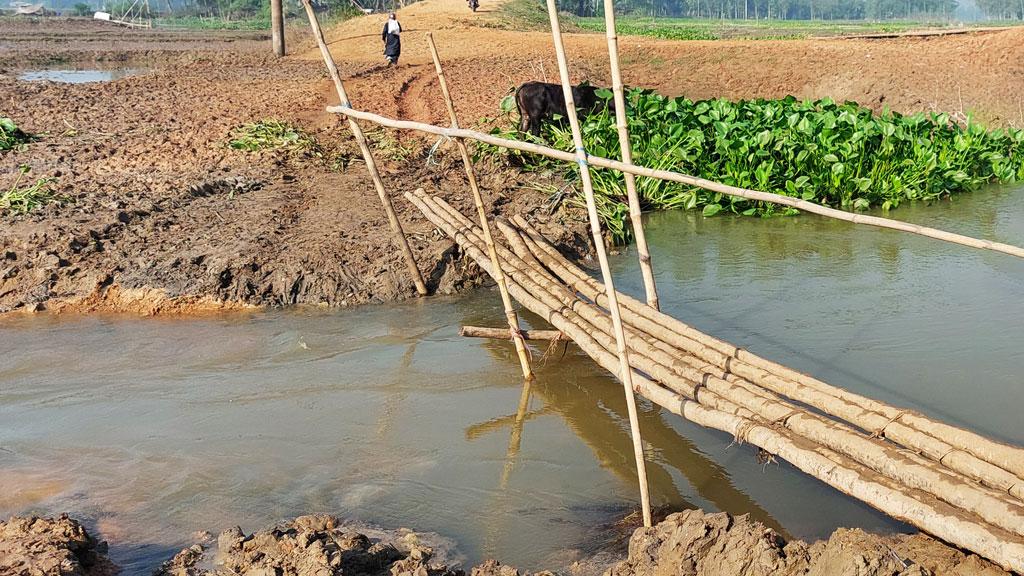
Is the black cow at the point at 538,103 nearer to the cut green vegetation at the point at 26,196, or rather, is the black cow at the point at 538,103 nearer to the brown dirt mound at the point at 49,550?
the cut green vegetation at the point at 26,196

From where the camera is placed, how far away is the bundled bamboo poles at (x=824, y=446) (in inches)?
111

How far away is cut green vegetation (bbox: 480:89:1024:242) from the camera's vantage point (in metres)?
8.94

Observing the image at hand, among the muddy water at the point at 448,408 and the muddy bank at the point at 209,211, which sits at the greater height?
the muddy bank at the point at 209,211

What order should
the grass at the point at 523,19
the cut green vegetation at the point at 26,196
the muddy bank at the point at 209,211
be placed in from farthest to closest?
the grass at the point at 523,19, the cut green vegetation at the point at 26,196, the muddy bank at the point at 209,211

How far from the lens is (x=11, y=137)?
9891mm

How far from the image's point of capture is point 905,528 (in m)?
3.68

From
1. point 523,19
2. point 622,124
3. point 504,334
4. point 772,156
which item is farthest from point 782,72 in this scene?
point 523,19

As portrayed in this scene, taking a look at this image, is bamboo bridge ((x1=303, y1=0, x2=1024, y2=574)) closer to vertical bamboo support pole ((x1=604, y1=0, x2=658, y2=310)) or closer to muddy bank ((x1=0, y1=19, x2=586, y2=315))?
vertical bamboo support pole ((x1=604, y1=0, x2=658, y2=310))

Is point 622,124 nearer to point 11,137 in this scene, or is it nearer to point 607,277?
point 607,277

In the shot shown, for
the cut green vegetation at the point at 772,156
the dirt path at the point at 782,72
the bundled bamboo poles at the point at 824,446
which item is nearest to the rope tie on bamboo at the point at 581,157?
the bundled bamboo poles at the point at 824,446

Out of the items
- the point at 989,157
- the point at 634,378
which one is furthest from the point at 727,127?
the point at 634,378

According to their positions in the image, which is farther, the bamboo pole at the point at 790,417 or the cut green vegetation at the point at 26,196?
the cut green vegetation at the point at 26,196

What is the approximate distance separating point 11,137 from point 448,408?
7209 millimetres

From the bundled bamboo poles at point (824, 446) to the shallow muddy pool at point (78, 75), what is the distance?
17.9 m
